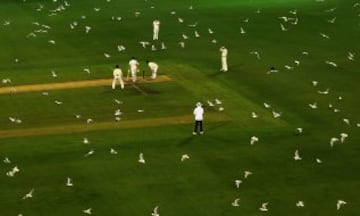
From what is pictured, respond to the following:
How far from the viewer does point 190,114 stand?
46031 millimetres

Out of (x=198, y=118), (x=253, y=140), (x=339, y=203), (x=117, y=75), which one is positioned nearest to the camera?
(x=339, y=203)

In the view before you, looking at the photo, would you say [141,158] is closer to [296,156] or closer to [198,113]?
[198,113]

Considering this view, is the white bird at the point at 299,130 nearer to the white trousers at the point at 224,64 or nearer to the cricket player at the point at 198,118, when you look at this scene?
the cricket player at the point at 198,118

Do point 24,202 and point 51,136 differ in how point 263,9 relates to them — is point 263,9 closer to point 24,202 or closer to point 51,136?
point 51,136

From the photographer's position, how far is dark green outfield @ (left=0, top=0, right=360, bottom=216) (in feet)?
113

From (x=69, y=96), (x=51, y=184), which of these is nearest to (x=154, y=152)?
(x=51, y=184)

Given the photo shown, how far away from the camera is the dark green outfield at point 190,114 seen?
34.3 m

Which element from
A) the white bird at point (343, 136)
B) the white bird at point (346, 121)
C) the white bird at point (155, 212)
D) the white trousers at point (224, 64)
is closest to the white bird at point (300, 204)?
the white bird at point (155, 212)

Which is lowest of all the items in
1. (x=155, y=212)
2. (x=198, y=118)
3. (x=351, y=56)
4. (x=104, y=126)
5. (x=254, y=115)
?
(x=155, y=212)

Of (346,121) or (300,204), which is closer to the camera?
(300,204)

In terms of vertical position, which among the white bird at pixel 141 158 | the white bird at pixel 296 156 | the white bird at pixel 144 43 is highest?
the white bird at pixel 144 43

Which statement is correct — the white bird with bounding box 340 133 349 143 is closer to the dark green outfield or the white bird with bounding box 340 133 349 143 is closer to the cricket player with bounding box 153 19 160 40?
the dark green outfield

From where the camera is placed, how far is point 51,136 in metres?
42.5

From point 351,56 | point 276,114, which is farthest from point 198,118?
point 351,56
